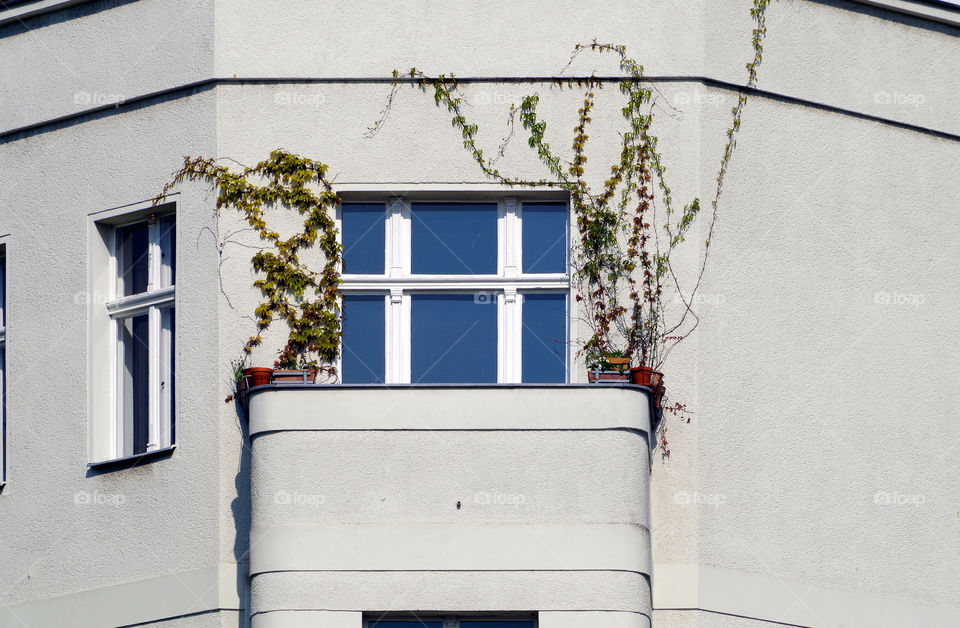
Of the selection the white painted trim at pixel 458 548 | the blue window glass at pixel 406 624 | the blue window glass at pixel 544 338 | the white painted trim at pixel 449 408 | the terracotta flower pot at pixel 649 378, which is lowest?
the blue window glass at pixel 406 624

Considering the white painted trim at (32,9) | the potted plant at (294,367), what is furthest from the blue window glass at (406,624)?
the white painted trim at (32,9)

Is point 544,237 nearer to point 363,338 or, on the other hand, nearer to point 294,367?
point 363,338

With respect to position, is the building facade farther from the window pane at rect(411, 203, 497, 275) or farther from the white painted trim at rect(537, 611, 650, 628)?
the white painted trim at rect(537, 611, 650, 628)

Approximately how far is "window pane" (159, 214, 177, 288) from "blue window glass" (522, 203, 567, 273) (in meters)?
2.86

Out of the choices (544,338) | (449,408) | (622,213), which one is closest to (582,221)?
(622,213)

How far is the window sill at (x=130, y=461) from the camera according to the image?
1489 centimetres

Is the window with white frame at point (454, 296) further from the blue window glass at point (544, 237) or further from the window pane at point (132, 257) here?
the window pane at point (132, 257)

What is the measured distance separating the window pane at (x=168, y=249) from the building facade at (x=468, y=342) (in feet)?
0.13

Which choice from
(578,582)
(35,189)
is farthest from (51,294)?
(578,582)

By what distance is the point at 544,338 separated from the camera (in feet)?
49.0

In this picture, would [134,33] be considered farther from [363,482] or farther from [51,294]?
[363,482]

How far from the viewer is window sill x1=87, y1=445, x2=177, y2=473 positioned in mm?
14891

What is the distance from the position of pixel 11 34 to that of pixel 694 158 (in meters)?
6.14

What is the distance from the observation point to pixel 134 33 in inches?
630
